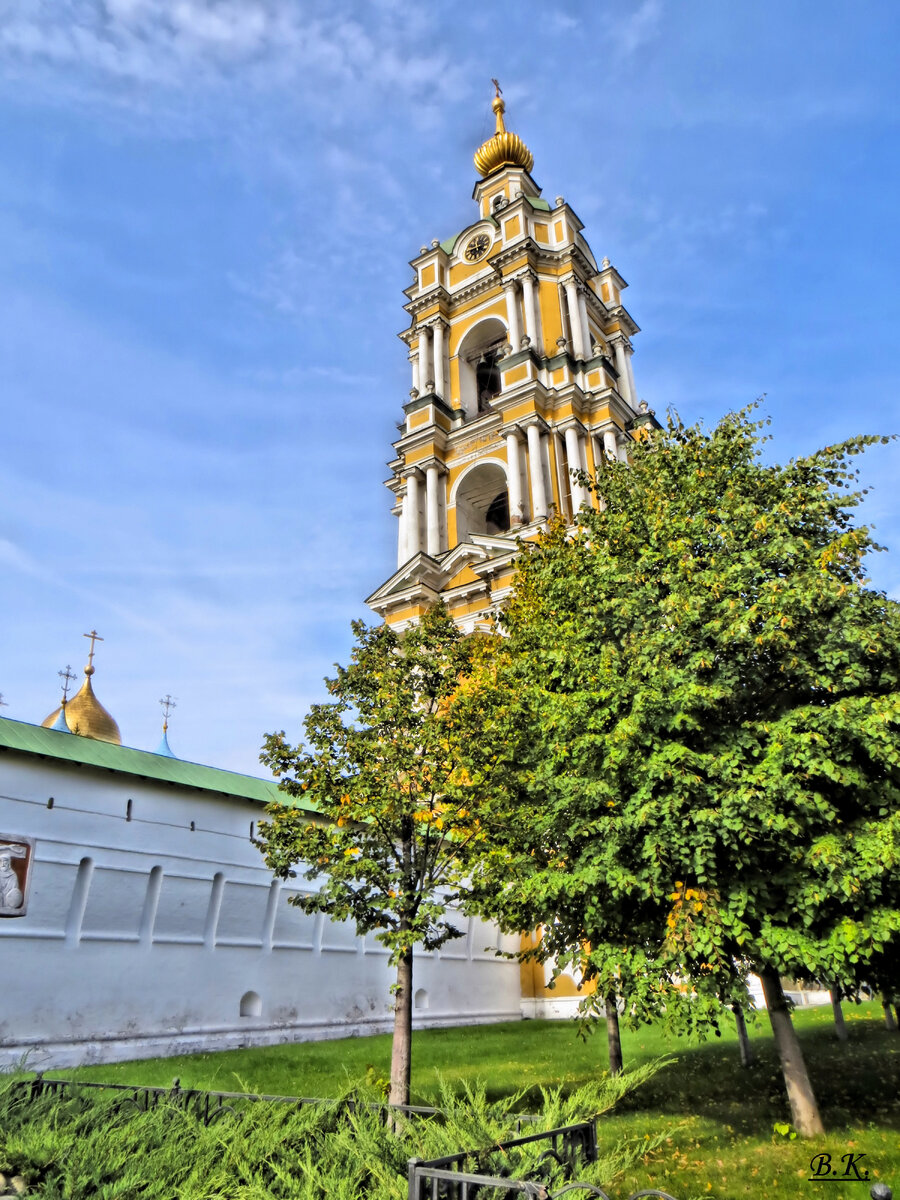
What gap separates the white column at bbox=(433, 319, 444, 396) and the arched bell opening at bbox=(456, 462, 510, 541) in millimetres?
4745

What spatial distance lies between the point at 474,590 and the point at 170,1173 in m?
24.2

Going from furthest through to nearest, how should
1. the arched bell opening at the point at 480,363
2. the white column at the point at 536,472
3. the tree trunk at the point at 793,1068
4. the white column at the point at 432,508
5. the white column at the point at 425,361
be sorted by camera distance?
the arched bell opening at the point at 480,363
the white column at the point at 425,361
the white column at the point at 432,508
the white column at the point at 536,472
the tree trunk at the point at 793,1068

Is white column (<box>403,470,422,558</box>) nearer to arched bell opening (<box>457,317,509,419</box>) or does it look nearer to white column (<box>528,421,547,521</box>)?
arched bell opening (<box>457,317,509,419</box>)

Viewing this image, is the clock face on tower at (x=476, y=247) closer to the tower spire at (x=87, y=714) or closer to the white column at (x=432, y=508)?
the white column at (x=432, y=508)

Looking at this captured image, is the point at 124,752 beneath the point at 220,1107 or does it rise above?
above

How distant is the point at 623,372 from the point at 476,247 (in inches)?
398

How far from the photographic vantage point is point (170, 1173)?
678cm

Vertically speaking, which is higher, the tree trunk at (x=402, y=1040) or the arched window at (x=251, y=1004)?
the arched window at (x=251, y=1004)

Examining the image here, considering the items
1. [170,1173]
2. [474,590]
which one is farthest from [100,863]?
[474,590]

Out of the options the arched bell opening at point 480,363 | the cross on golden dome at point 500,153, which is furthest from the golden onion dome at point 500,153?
the arched bell opening at point 480,363

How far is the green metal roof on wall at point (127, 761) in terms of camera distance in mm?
15539

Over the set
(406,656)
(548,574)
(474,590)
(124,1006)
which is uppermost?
(474,590)

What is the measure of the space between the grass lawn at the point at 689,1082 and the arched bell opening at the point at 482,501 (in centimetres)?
2101

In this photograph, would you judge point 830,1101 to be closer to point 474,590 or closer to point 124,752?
point 124,752
